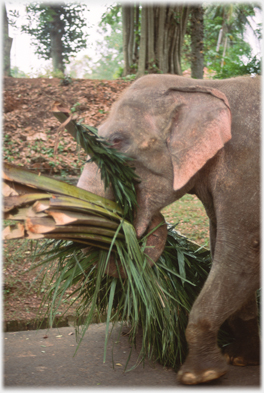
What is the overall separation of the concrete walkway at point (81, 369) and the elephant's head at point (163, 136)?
1087 millimetres

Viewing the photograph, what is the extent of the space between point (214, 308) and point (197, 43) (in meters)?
13.0

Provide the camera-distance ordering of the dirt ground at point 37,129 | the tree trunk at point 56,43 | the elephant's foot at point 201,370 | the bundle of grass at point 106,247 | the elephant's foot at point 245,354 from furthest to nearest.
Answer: the tree trunk at point 56,43 → the dirt ground at point 37,129 → the elephant's foot at point 245,354 → the elephant's foot at point 201,370 → the bundle of grass at point 106,247

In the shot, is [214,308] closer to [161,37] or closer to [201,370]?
[201,370]

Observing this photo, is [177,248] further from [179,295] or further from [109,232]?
[109,232]

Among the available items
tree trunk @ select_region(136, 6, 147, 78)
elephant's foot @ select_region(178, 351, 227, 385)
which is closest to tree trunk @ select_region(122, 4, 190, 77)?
tree trunk @ select_region(136, 6, 147, 78)

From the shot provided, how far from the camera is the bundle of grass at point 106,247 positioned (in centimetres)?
248

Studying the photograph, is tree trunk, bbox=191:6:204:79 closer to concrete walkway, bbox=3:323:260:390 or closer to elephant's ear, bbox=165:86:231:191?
elephant's ear, bbox=165:86:231:191

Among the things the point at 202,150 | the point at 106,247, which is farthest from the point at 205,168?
the point at 106,247

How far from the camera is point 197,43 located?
14.3 meters

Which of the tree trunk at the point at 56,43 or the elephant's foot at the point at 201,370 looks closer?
the elephant's foot at the point at 201,370

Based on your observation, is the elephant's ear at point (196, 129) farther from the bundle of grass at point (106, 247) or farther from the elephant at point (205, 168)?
the bundle of grass at point (106, 247)

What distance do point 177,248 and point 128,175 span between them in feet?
3.13

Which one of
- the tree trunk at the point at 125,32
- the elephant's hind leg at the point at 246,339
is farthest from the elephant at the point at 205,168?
the tree trunk at the point at 125,32

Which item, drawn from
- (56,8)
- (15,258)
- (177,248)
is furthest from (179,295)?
(56,8)
